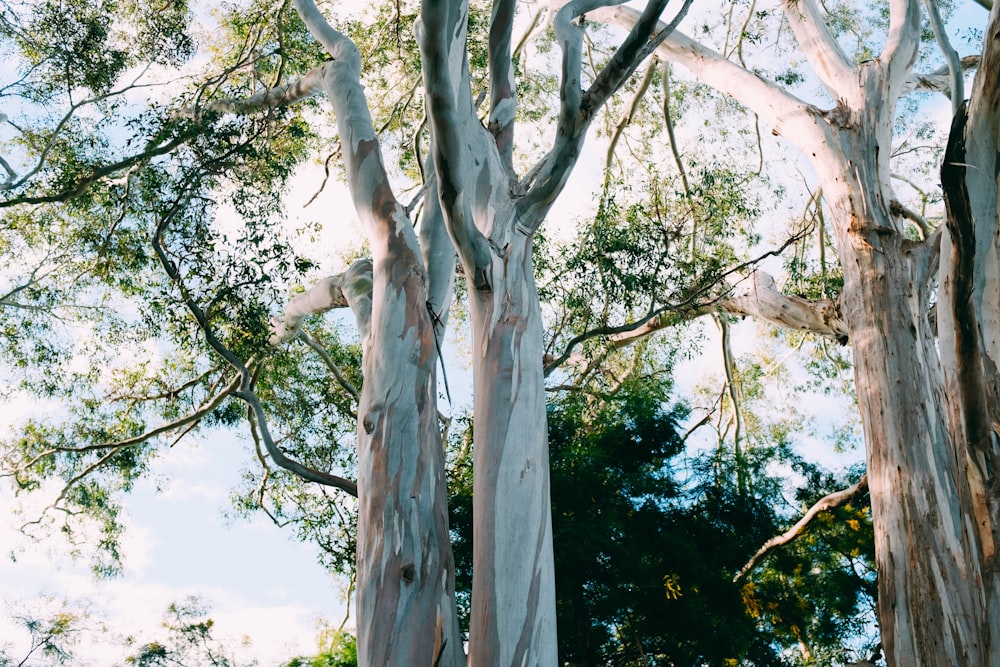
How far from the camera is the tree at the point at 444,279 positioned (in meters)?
3.20

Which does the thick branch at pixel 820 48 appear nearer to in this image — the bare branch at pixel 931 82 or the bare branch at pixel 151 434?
the bare branch at pixel 931 82

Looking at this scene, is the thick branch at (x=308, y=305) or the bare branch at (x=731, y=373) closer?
the thick branch at (x=308, y=305)

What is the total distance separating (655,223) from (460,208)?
346 cm

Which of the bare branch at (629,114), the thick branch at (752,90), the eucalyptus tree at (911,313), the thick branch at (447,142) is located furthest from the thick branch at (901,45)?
the thick branch at (447,142)

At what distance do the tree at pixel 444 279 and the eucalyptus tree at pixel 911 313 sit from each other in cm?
1

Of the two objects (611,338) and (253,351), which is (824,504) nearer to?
(611,338)

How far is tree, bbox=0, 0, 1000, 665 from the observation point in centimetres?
320

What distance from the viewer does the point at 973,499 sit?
2.49 metres

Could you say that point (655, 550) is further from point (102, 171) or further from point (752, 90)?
point (102, 171)

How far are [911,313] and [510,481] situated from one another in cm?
363

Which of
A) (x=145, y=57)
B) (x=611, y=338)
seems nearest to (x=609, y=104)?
(x=611, y=338)

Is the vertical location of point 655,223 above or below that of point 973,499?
above

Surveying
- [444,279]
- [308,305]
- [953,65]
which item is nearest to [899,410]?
[953,65]

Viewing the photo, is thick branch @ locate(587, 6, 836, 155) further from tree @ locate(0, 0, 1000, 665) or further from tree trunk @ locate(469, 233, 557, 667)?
tree trunk @ locate(469, 233, 557, 667)
